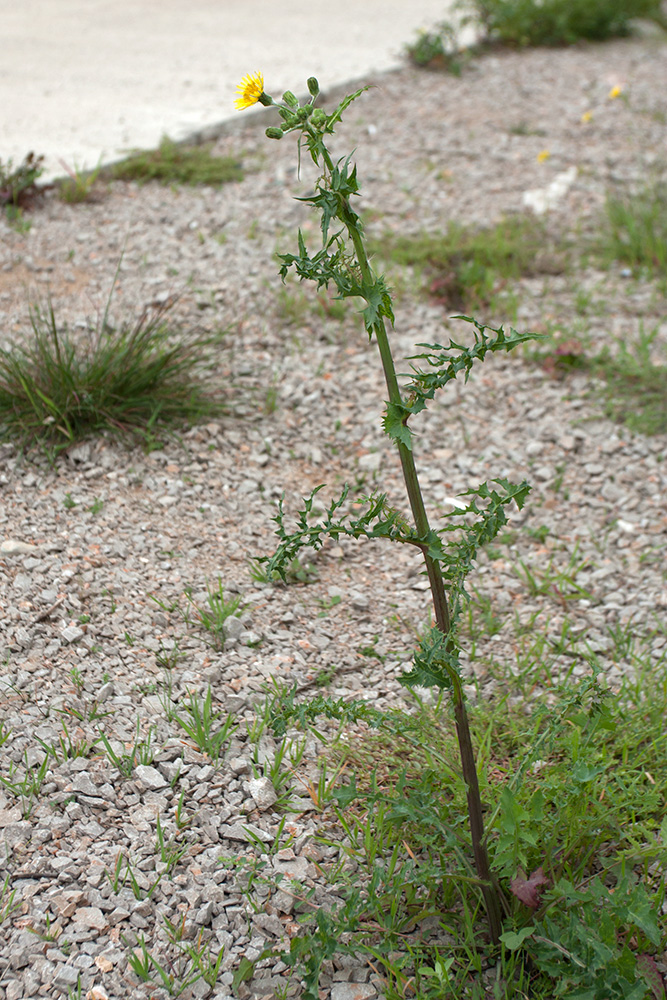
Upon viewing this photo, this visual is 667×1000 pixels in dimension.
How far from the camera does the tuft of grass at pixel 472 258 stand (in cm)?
449

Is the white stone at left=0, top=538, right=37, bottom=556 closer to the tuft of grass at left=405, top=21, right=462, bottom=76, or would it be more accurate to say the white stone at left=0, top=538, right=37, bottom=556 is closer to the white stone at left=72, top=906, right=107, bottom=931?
the white stone at left=72, top=906, right=107, bottom=931

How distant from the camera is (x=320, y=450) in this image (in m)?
3.73

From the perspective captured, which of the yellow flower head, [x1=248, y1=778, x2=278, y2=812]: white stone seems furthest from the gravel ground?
the yellow flower head

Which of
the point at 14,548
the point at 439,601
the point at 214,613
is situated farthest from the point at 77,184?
the point at 439,601

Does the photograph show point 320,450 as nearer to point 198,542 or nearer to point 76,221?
point 198,542

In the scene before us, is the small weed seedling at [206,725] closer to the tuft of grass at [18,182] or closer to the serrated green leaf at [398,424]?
the serrated green leaf at [398,424]

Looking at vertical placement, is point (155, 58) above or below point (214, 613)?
above

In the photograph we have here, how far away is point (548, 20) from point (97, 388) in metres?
6.54

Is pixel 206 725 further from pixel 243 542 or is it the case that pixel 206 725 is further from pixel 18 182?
pixel 18 182

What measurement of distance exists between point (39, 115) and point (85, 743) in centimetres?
505

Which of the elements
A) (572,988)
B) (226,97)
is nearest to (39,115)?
(226,97)

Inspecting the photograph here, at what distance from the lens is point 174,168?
5328 mm

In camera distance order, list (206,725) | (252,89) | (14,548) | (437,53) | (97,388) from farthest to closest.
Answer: (437,53)
(97,388)
(14,548)
(206,725)
(252,89)

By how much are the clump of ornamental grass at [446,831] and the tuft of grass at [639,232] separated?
324 centimetres
